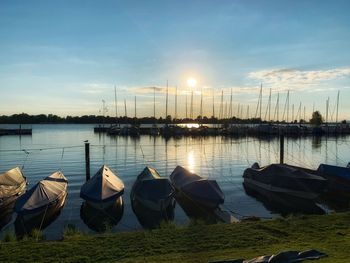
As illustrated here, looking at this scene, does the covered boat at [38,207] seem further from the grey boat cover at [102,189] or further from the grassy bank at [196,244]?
the grassy bank at [196,244]

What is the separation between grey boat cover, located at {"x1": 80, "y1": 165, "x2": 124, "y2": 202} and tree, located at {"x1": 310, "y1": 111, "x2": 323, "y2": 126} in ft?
539

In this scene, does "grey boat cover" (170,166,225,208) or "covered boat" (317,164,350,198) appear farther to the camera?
"covered boat" (317,164,350,198)

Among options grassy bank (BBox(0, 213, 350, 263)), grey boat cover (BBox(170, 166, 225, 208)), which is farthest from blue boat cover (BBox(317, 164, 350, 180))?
grassy bank (BBox(0, 213, 350, 263))

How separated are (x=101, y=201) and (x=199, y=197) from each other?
5985mm

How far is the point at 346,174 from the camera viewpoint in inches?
1145

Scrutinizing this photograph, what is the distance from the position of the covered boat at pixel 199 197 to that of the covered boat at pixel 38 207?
7839mm

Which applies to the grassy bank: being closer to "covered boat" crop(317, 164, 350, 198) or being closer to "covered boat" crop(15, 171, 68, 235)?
"covered boat" crop(15, 171, 68, 235)

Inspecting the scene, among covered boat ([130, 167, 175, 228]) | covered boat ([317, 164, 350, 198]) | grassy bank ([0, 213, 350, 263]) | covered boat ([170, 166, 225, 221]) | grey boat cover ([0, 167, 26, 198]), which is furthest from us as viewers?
covered boat ([317, 164, 350, 198])

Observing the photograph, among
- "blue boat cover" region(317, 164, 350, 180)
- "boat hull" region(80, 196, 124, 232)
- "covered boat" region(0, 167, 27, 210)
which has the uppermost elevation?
"blue boat cover" region(317, 164, 350, 180)

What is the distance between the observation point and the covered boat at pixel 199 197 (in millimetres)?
23531

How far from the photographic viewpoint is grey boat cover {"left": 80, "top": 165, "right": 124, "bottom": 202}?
76.8ft

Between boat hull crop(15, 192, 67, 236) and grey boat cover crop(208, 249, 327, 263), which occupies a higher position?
grey boat cover crop(208, 249, 327, 263)

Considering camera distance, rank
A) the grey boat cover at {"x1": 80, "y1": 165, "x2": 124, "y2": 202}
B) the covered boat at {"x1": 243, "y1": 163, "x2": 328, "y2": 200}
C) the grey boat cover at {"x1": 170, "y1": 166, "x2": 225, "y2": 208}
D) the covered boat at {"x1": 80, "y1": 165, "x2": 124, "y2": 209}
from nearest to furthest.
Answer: the covered boat at {"x1": 80, "y1": 165, "x2": 124, "y2": 209}
the grey boat cover at {"x1": 80, "y1": 165, "x2": 124, "y2": 202}
the grey boat cover at {"x1": 170, "y1": 166, "x2": 225, "y2": 208}
the covered boat at {"x1": 243, "y1": 163, "x2": 328, "y2": 200}

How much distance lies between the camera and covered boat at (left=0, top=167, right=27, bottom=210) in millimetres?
24711
